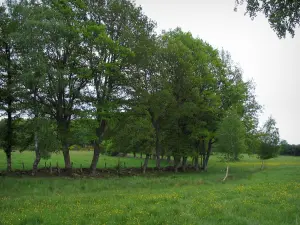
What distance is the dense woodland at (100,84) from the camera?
3173cm

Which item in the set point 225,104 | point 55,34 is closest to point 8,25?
point 55,34

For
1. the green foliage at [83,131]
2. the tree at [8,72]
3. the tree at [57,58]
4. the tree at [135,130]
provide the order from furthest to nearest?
the tree at [135,130], the green foliage at [83,131], the tree at [8,72], the tree at [57,58]

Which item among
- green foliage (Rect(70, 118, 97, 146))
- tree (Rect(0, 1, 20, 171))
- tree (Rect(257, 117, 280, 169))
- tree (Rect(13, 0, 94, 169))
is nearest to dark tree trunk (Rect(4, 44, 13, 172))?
tree (Rect(0, 1, 20, 171))

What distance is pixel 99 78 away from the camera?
1480 inches

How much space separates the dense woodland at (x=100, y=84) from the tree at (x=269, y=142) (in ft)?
60.6

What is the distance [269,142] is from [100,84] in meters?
43.9

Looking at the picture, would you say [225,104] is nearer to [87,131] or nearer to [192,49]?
[192,49]

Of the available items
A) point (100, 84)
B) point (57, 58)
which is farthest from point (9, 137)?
point (100, 84)

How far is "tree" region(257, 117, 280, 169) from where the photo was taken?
63.1 m

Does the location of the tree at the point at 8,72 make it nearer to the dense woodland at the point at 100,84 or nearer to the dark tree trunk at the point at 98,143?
the dense woodland at the point at 100,84

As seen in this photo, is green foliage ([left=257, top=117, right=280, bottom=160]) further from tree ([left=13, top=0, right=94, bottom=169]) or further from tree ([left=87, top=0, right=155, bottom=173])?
tree ([left=13, top=0, right=94, bottom=169])

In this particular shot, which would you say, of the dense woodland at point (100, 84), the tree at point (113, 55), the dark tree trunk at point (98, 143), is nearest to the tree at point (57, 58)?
the dense woodland at point (100, 84)

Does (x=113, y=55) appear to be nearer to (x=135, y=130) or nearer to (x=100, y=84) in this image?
(x=100, y=84)

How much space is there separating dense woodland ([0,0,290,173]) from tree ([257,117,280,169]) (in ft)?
60.6
